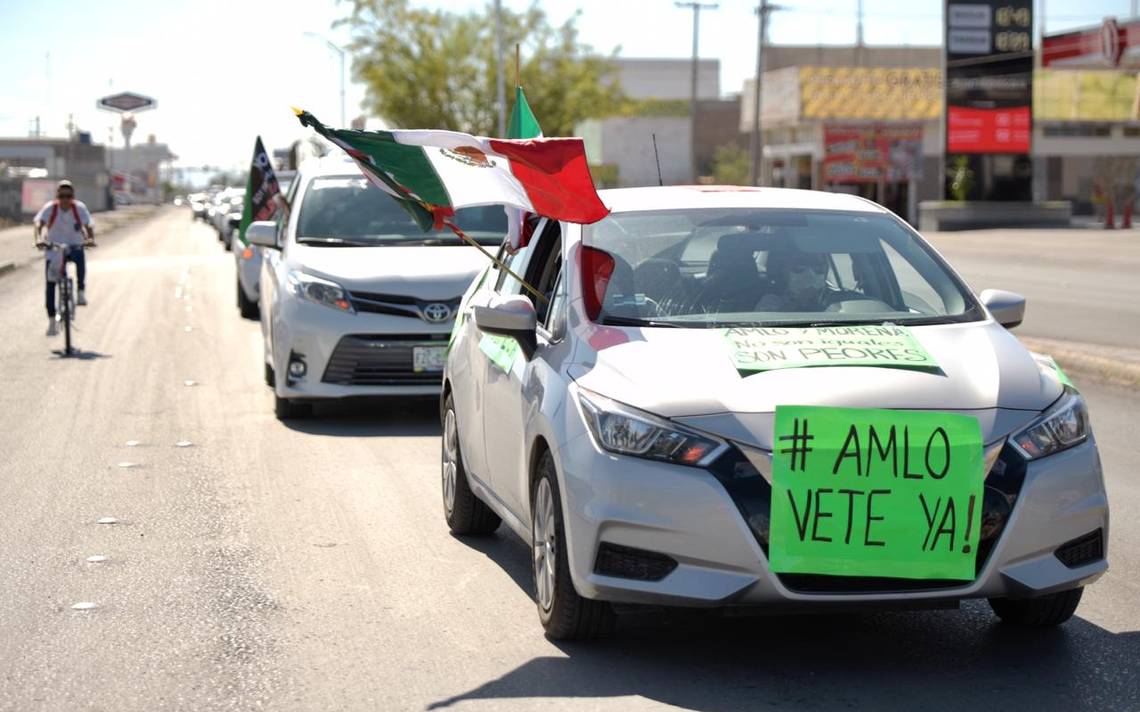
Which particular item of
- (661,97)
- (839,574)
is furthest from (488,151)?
(661,97)

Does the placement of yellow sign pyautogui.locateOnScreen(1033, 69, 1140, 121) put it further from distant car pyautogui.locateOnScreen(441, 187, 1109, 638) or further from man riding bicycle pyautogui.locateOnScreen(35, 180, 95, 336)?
distant car pyautogui.locateOnScreen(441, 187, 1109, 638)

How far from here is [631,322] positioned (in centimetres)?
623

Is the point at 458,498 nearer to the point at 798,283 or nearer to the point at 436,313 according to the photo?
the point at 798,283

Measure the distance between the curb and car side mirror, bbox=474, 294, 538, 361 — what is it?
7.60 meters

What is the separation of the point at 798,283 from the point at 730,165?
8996 cm

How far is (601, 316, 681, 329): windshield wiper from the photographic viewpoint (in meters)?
6.20

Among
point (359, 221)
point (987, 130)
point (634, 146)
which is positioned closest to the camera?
point (359, 221)

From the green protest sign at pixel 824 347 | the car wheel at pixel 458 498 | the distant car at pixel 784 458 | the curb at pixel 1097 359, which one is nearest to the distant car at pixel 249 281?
the curb at pixel 1097 359

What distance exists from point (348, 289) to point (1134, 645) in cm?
719

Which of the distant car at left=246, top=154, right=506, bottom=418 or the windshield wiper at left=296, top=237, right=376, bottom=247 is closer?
the distant car at left=246, top=154, right=506, bottom=418

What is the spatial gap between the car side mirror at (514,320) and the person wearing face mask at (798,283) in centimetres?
88

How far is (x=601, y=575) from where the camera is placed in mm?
5484

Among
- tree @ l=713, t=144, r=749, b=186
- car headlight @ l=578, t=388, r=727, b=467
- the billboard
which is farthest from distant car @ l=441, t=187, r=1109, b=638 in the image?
tree @ l=713, t=144, r=749, b=186

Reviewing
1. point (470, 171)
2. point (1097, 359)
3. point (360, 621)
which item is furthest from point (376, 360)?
point (1097, 359)
